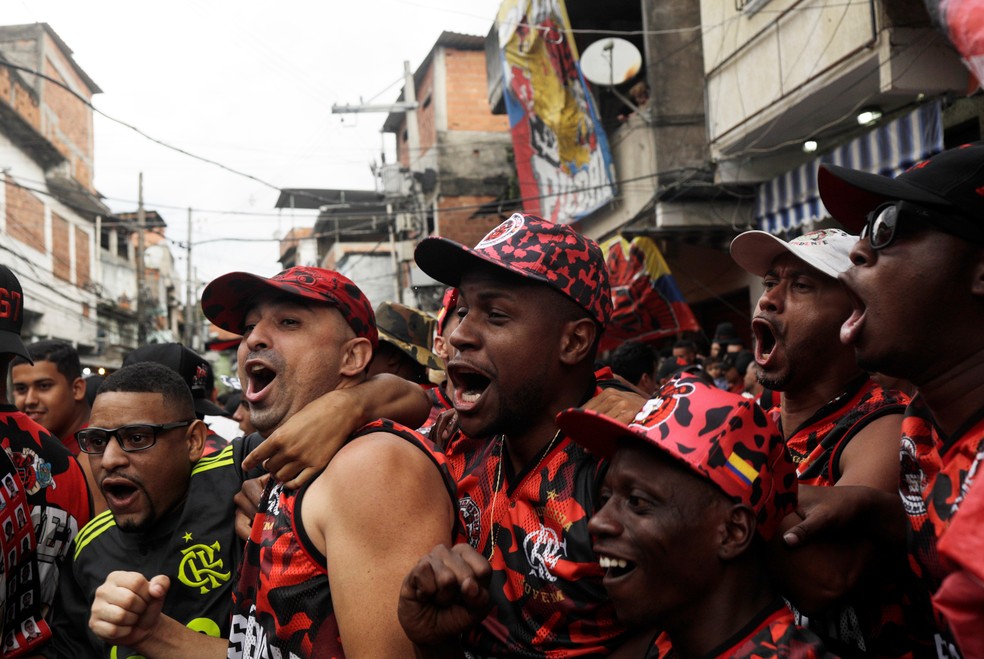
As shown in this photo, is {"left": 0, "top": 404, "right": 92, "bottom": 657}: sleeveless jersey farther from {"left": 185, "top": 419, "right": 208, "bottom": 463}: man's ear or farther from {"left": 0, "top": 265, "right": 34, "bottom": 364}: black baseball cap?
{"left": 185, "top": 419, "right": 208, "bottom": 463}: man's ear

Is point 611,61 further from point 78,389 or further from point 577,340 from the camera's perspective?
point 577,340

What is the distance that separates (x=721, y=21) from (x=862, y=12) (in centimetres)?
342

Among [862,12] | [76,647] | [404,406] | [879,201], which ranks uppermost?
[862,12]

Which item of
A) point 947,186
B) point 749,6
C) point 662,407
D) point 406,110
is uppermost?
point 406,110

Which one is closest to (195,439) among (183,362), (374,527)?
(374,527)

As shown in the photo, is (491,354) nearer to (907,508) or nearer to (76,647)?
(907,508)

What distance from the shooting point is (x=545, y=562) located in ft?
8.07

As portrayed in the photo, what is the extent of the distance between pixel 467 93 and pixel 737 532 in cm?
3094

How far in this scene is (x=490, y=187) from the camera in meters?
30.6

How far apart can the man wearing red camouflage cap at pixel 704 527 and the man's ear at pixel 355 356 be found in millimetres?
1205

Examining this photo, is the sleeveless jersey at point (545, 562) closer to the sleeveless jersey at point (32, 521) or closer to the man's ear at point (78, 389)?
the sleeveless jersey at point (32, 521)

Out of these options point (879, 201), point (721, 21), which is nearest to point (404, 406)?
point (879, 201)

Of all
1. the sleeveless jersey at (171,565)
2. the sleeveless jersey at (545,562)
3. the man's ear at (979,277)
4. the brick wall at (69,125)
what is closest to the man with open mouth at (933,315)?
the man's ear at (979,277)

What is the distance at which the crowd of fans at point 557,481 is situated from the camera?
2002 millimetres
